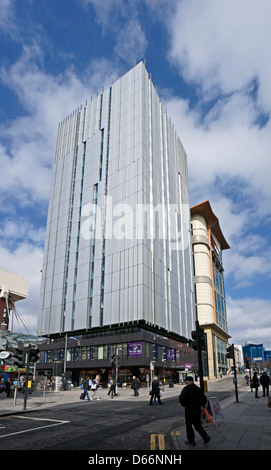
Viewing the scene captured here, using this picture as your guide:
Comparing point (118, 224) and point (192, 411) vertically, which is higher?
point (118, 224)

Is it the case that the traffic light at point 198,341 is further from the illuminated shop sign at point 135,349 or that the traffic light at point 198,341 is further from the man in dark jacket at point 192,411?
the illuminated shop sign at point 135,349

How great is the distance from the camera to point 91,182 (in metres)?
68.7

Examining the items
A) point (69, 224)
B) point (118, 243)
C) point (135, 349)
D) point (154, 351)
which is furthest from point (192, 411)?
point (69, 224)

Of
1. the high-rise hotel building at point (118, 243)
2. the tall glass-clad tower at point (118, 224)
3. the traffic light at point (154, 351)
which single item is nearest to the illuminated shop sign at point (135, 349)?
the high-rise hotel building at point (118, 243)

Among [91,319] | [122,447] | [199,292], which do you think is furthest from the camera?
[199,292]

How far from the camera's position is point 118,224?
59219 mm

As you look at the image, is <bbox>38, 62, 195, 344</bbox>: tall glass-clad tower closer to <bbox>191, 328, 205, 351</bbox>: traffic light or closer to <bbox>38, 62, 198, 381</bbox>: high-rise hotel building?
<bbox>38, 62, 198, 381</bbox>: high-rise hotel building

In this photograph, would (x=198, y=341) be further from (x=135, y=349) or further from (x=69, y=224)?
(x=69, y=224)

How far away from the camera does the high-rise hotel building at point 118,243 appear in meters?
54.6

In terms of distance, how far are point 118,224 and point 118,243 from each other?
3.61 metres

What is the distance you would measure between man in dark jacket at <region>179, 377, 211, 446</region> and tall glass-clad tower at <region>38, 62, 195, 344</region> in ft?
143
